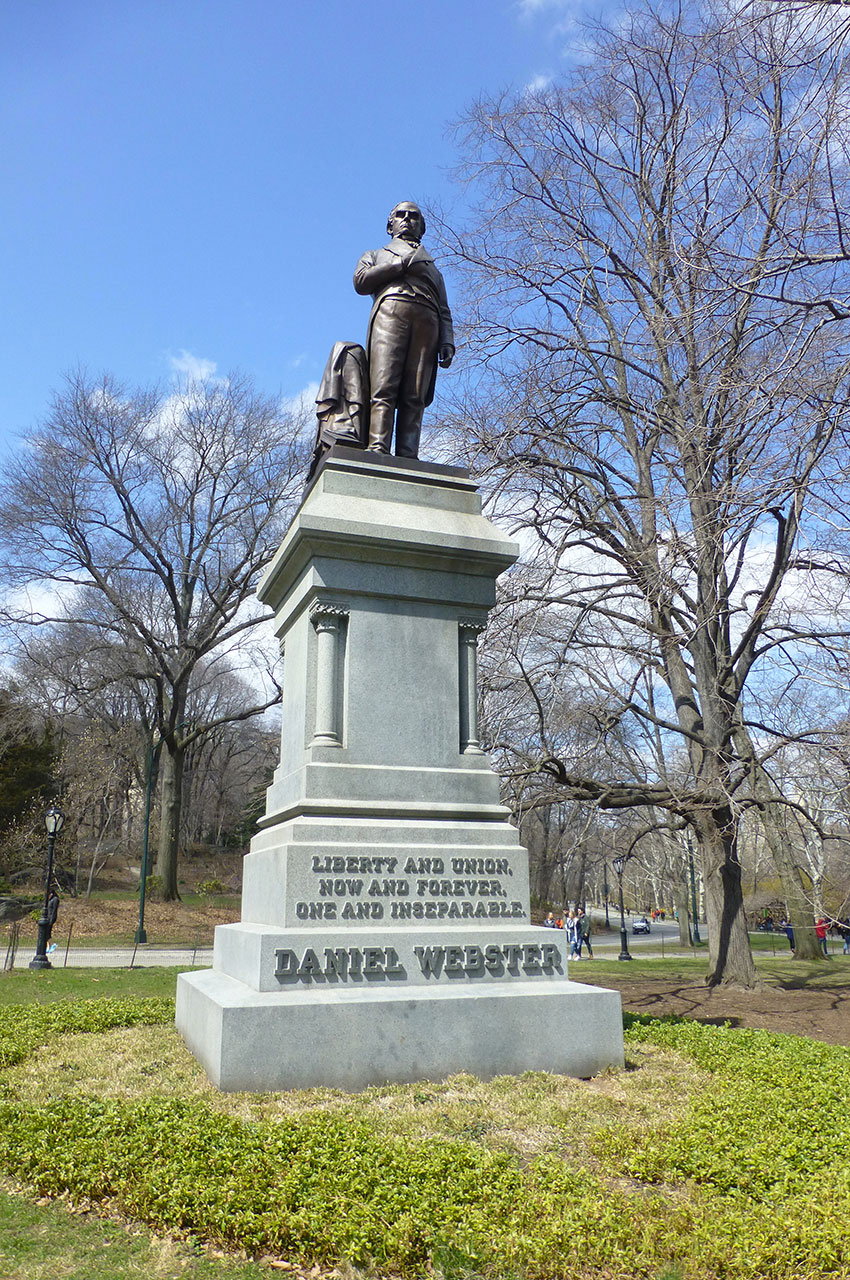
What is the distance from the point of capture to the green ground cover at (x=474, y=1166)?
364 centimetres

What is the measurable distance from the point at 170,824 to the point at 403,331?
29662mm

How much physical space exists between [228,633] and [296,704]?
27355mm

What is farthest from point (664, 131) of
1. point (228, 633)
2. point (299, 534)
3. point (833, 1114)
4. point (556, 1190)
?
point (228, 633)

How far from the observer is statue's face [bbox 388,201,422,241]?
31.2 feet

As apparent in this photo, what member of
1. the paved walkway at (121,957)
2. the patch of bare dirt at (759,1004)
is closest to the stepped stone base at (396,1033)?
the patch of bare dirt at (759,1004)

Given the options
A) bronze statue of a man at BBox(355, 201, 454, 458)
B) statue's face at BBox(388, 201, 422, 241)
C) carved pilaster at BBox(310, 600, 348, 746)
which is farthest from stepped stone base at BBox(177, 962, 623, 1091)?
statue's face at BBox(388, 201, 422, 241)

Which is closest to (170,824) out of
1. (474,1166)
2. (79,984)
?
(79,984)

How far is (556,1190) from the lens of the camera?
415 centimetres

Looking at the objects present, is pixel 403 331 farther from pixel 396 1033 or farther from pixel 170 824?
pixel 170 824

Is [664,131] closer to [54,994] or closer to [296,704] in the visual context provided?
[296,704]

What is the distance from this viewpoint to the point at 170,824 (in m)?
35.4

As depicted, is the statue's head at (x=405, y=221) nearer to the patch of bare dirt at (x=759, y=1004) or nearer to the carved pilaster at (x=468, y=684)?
the carved pilaster at (x=468, y=684)

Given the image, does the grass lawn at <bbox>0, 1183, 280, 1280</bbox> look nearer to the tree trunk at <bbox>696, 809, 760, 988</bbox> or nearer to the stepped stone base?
the stepped stone base

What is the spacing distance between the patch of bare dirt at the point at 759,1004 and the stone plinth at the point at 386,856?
17.3 feet
